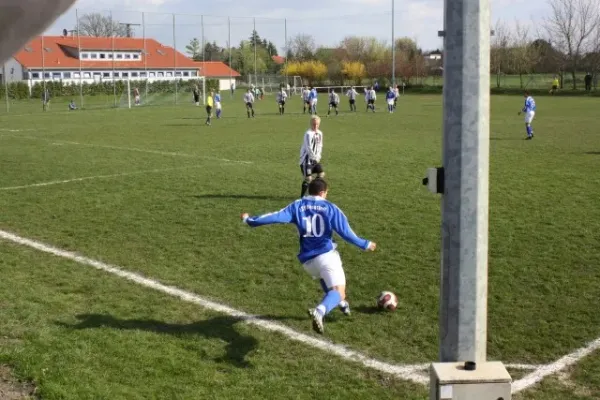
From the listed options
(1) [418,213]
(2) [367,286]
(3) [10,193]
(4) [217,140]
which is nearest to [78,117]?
(4) [217,140]

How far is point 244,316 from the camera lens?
301 inches

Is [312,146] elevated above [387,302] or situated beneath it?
elevated above

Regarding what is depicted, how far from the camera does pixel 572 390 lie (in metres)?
5.79

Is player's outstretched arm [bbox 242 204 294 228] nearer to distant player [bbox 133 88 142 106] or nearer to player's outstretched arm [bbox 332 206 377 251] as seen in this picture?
player's outstretched arm [bbox 332 206 377 251]

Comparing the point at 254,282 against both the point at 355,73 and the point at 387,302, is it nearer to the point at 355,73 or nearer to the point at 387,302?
the point at 387,302

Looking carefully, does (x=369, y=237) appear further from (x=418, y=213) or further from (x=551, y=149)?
(x=551, y=149)

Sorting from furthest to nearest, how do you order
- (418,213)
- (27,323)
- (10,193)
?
(10,193) < (418,213) < (27,323)

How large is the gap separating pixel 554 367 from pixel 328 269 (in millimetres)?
2371

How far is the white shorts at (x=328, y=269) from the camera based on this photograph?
23.0 feet

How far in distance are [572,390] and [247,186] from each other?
11382 mm

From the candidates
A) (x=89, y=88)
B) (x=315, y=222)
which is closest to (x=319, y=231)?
(x=315, y=222)

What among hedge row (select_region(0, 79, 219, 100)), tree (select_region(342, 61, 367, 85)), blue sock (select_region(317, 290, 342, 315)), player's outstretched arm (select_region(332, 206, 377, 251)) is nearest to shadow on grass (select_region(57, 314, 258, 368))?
blue sock (select_region(317, 290, 342, 315))

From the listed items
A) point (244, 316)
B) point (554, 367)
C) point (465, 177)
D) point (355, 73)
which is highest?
point (355, 73)

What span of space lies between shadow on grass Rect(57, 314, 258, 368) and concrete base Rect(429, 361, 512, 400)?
3.35m
